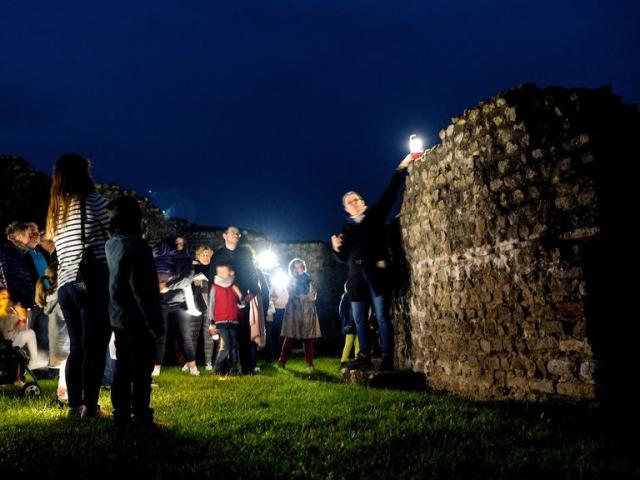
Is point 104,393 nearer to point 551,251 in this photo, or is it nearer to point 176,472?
point 176,472

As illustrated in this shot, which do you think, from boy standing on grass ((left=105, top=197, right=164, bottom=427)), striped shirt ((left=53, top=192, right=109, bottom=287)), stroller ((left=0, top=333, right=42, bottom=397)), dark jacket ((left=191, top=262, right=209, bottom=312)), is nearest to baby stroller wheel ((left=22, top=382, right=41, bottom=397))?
stroller ((left=0, top=333, right=42, bottom=397))

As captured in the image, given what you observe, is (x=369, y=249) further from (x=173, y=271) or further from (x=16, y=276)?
(x=16, y=276)

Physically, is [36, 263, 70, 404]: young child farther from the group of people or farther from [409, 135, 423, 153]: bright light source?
[409, 135, 423, 153]: bright light source

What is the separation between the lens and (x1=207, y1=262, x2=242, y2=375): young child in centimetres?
693

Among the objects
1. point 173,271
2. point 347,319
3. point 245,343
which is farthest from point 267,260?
point 245,343

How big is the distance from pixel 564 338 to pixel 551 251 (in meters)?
0.74

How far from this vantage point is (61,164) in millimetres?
3908

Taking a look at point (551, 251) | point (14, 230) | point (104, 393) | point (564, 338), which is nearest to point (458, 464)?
point (564, 338)

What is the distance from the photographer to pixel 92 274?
3.66 metres

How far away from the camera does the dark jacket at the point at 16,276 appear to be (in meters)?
6.05

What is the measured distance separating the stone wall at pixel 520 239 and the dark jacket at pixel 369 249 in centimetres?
51

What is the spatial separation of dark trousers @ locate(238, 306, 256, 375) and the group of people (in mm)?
15

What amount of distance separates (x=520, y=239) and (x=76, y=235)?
3.87 metres

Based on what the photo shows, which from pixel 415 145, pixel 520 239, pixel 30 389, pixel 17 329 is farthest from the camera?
pixel 415 145
